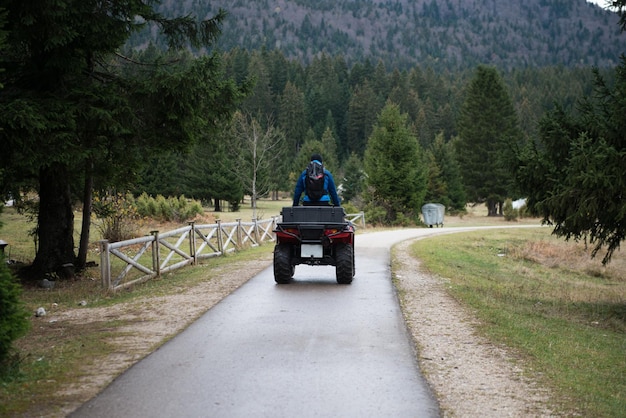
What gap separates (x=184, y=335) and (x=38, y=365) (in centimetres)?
205

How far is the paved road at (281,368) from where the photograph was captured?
5730mm

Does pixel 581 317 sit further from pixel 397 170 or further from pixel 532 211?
A: pixel 397 170

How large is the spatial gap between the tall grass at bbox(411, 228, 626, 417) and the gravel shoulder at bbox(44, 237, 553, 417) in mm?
337

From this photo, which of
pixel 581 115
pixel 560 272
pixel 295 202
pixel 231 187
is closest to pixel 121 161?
pixel 295 202

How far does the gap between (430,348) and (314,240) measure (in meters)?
5.37

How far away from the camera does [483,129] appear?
6519 cm

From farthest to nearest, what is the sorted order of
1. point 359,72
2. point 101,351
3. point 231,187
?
1. point 359,72
2. point 231,187
3. point 101,351

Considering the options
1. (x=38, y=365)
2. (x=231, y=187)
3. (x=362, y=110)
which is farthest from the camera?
(x=362, y=110)

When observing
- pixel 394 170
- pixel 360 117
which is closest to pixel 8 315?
pixel 394 170

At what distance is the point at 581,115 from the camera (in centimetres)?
1451

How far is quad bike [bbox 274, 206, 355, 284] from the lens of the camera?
13.0 metres

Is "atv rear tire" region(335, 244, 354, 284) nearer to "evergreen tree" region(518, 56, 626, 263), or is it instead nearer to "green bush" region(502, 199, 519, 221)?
"evergreen tree" region(518, 56, 626, 263)

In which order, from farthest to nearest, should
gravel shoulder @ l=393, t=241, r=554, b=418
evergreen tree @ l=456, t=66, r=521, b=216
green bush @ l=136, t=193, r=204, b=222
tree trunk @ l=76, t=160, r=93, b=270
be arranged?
evergreen tree @ l=456, t=66, r=521, b=216 → green bush @ l=136, t=193, r=204, b=222 → tree trunk @ l=76, t=160, r=93, b=270 → gravel shoulder @ l=393, t=241, r=554, b=418

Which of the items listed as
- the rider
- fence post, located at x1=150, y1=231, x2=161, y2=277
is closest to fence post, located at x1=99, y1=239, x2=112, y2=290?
fence post, located at x1=150, y1=231, x2=161, y2=277
